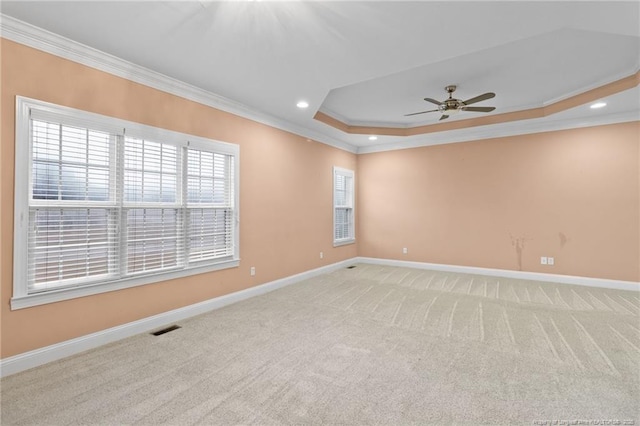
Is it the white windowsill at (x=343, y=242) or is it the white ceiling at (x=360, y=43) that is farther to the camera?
the white windowsill at (x=343, y=242)

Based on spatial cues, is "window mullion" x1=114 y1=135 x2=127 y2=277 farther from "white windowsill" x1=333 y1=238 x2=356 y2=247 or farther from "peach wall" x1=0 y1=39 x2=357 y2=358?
"white windowsill" x1=333 y1=238 x2=356 y2=247

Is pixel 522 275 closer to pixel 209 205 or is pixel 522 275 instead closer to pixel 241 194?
pixel 241 194

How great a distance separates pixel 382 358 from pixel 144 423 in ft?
5.86

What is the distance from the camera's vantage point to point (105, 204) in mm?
2818

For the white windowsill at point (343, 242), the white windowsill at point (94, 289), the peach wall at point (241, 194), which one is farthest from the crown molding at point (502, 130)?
the white windowsill at point (94, 289)

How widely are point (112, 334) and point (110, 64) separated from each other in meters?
2.66

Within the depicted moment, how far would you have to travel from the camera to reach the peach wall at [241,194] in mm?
2318

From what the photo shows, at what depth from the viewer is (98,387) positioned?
2109 mm

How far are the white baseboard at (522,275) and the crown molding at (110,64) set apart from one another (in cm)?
425

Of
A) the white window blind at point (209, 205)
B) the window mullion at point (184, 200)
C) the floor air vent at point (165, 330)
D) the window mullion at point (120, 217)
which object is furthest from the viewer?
the white window blind at point (209, 205)

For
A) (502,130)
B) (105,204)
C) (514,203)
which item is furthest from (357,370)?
(502,130)

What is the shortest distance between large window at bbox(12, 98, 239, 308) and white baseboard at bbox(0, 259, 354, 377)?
1.34 ft

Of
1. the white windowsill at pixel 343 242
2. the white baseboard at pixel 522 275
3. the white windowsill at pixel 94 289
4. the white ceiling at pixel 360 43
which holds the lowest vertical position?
the white baseboard at pixel 522 275

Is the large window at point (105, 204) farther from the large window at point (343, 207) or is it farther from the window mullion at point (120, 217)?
the large window at point (343, 207)
